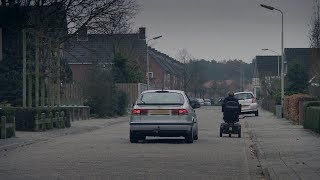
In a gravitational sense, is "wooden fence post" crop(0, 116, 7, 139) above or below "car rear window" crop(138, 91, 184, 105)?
below

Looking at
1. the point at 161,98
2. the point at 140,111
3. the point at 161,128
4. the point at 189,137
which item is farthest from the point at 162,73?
the point at 161,128

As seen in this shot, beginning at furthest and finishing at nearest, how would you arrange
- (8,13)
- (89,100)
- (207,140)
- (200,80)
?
(200,80) → (89,100) → (8,13) → (207,140)

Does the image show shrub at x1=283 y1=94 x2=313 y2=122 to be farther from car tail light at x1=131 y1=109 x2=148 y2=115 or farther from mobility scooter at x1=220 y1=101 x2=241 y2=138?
car tail light at x1=131 y1=109 x2=148 y2=115

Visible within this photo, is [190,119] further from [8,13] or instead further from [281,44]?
[281,44]

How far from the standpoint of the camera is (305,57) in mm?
113625

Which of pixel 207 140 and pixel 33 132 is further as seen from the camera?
pixel 33 132

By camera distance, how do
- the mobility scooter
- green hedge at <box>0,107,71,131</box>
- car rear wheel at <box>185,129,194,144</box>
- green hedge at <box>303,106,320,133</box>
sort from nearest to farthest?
car rear wheel at <box>185,129,194,144</box> → green hedge at <box>303,106,320,133</box> → the mobility scooter → green hedge at <box>0,107,71,131</box>

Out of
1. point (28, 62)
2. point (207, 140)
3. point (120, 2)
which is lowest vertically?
point (207, 140)

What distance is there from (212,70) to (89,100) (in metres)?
101

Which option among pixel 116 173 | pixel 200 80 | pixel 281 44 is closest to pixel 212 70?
pixel 200 80

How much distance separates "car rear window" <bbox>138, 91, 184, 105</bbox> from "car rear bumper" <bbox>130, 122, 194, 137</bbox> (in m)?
0.73

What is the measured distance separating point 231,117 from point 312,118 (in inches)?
140

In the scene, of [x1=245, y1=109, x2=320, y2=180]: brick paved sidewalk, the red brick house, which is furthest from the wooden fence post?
the red brick house

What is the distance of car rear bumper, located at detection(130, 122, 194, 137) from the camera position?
23000 mm
